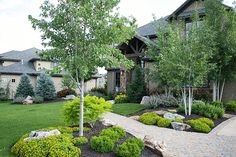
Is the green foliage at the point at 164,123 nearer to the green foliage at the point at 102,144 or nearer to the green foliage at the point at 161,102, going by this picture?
the green foliage at the point at 161,102

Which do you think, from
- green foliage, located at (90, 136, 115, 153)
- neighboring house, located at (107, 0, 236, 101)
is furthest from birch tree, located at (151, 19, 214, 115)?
green foliage, located at (90, 136, 115, 153)

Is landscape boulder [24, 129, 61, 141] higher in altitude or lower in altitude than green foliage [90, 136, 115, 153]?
higher

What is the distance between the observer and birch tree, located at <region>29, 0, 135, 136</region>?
943 cm

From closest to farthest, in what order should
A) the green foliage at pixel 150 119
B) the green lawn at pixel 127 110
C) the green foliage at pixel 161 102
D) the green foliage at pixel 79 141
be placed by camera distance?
the green foliage at pixel 79 141 → the green foliage at pixel 150 119 → the green lawn at pixel 127 110 → the green foliage at pixel 161 102

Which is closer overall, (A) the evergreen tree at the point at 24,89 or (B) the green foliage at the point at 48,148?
(B) the green foliage at the point at 48,148

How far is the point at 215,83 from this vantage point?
18.9 metres

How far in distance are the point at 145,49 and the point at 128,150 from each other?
17.0m

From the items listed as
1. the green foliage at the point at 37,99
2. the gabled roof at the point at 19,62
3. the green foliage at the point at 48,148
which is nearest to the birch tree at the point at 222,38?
the green foliage at the point at 48,148

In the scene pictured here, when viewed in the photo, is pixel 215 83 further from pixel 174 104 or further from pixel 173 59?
pixel 173 59

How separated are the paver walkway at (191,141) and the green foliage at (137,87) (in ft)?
26.7

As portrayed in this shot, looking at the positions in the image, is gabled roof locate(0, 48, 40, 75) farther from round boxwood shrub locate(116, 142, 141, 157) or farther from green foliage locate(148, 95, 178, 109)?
round boxwood shrub locate(116, 142, 141, 157)

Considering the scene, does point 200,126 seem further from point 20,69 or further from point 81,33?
point 20,69

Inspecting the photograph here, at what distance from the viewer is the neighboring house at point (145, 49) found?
21125mm

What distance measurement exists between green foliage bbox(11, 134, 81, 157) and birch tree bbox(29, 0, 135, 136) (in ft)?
4.15
